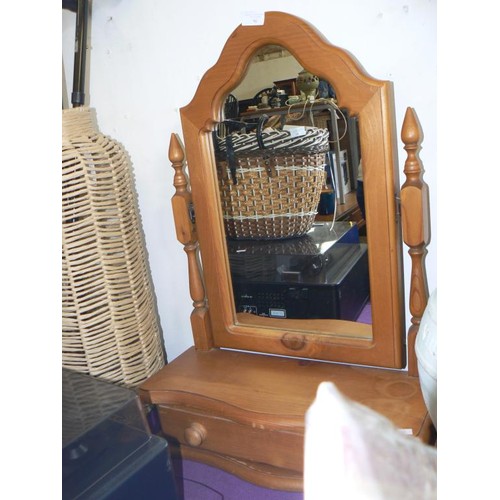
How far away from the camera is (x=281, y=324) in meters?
0.90

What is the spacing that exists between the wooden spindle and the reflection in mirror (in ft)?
0.25

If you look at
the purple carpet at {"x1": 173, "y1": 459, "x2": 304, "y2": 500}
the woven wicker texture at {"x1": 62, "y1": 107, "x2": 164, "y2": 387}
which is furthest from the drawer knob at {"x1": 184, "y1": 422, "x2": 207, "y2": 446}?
the woven wicker texture at {"x1": 62, "y1": 107, "x2": 164, "y2": 387}

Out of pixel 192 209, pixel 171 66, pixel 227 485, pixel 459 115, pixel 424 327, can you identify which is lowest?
pixel 227 485

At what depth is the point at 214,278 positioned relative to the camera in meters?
0.95

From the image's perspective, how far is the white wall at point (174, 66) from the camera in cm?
74

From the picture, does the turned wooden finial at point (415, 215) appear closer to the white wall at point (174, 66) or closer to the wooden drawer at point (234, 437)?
the white wall at point (174, 66)

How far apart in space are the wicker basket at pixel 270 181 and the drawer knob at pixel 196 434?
344 millimetres

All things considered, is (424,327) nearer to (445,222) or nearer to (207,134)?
(445,222)

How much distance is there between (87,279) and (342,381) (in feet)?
1.58

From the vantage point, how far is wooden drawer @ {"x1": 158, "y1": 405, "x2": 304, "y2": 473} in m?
0.75

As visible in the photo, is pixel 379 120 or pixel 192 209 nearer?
pixel 379 120

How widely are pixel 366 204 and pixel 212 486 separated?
58 centimetres

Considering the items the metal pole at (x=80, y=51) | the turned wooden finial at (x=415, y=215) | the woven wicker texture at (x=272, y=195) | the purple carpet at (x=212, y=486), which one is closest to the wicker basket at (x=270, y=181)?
the woven wicker texture at (x=272, y=195)
